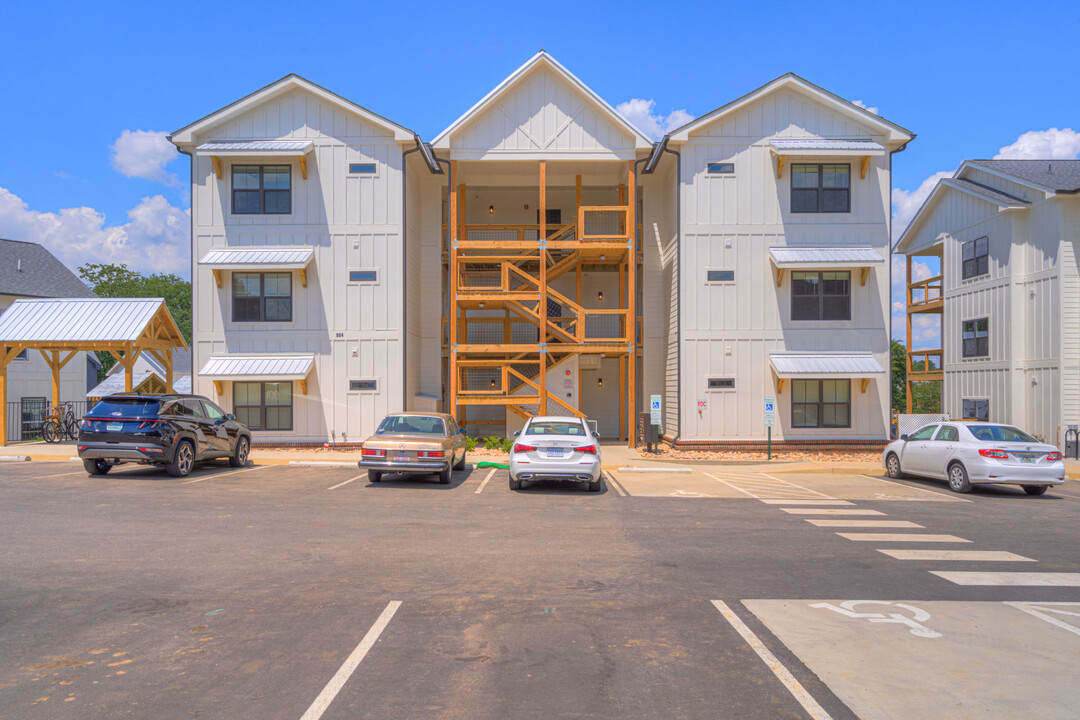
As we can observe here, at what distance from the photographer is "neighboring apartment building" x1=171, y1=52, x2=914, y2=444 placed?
2178 centimetres

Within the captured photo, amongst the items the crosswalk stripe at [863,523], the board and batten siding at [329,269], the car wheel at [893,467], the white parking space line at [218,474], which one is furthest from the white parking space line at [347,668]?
the board and batten siding at [329,269]

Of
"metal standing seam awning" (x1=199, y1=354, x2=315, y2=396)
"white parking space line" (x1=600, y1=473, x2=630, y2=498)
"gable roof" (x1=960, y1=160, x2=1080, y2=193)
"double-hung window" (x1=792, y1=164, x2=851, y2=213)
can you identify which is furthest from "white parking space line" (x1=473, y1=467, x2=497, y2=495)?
"gable roof" (x1=960, y1=160, x2=1080, y2=193)

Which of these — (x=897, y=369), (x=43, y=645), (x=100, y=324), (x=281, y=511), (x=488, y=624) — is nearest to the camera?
(x=43, y=645)

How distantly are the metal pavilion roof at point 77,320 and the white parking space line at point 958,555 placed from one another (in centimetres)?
2011

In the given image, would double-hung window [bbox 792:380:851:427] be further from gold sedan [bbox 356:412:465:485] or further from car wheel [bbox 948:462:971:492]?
gold sedan [bbox 356:412:465:485]

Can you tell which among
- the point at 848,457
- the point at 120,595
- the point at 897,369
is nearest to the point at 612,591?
the point at 120,595

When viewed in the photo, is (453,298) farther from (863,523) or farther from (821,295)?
(863,523)

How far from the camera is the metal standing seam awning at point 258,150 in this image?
70.1 ft

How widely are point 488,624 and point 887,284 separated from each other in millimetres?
20289

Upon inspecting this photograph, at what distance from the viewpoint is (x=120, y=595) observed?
6.50m

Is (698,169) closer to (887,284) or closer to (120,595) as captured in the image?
(887,284)

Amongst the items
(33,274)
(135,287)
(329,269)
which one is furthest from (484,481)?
(135,287)

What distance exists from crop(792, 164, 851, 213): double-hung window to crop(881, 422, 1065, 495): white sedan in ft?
29.3

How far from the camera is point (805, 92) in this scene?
71.9 feet
